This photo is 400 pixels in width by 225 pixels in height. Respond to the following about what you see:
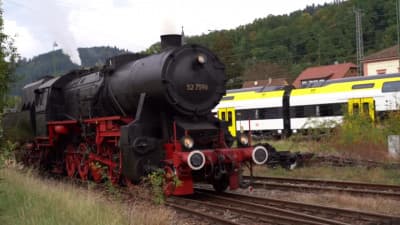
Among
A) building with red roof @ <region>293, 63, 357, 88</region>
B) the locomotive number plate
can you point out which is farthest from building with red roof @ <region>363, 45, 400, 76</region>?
the locomotive number plate

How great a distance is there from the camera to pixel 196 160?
1002cm

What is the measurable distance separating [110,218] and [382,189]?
7607 mm

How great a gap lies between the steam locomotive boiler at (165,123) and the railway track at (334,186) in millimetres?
1311

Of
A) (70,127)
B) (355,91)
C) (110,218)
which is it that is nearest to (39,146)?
(70,127)

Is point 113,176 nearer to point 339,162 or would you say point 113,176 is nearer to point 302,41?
point 339,162

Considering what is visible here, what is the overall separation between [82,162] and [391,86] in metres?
18.5

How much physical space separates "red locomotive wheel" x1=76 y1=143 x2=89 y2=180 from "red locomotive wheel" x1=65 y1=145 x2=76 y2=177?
60 cm

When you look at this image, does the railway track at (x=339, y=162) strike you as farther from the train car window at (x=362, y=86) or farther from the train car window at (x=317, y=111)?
the train car window at (x=317, y=111)

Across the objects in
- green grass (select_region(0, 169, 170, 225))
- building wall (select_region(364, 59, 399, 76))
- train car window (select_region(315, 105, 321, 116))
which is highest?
building wall (select_region(364, 59, 399, 76))

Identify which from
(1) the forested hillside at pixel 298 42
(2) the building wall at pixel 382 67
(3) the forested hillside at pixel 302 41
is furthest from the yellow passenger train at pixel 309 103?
(3) the forested hillside at pixel 302 41

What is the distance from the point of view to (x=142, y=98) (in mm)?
11219

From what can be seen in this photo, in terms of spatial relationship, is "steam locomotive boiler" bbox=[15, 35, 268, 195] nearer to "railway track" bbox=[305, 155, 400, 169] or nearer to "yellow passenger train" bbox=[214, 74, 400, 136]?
"railway track" bbox=[305, 155, 400, 169]

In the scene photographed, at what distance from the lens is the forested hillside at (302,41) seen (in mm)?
81125

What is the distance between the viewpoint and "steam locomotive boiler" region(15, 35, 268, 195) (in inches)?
420
